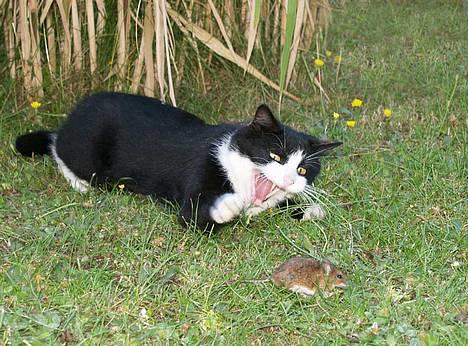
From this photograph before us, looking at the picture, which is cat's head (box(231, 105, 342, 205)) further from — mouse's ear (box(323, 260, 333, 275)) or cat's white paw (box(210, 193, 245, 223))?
mouse's ear (box(323, 260, 333, 275))

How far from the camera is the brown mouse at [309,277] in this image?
2.01m

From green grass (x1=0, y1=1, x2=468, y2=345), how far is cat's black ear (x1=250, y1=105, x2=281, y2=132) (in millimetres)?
299

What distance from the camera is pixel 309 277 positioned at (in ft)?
6.63

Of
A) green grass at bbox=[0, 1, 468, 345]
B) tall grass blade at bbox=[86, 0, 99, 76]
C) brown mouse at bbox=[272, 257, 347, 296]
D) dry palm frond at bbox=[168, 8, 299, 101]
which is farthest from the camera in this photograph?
dry palm frond at bbox=[168, 8, 299, 101]

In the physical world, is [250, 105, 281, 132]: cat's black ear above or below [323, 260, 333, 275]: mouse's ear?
above

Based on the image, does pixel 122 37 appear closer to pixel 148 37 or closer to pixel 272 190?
pixel 148 37

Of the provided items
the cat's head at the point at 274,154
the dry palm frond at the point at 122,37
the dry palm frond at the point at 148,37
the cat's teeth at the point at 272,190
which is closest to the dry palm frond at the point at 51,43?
the dry palm frond at the point at 122,37

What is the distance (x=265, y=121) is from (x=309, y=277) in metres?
0.56

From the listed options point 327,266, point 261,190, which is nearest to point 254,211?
point 261,190

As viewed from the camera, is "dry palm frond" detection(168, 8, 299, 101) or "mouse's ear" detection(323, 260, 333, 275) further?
"dry palm frond" detection(168, 8, 299, 101)

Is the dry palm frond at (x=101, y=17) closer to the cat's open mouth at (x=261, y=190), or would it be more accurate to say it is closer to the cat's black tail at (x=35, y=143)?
the cat's black tail at (x=35, y=143)

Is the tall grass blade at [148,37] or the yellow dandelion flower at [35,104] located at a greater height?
the tall grass blade at [148,37]

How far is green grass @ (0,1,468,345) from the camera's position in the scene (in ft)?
6.11

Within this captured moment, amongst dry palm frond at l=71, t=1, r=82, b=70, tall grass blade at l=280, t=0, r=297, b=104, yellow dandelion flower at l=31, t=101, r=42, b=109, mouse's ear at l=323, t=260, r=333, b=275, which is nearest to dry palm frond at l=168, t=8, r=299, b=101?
dry palm frond at l=71, t=1, r=82, b=70
